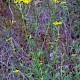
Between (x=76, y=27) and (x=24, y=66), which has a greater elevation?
(x=76, y=27)

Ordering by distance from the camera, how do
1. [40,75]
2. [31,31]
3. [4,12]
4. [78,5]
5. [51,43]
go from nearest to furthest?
[40,75]
[51,43]
[31,31]
[78,5]
[4,12]

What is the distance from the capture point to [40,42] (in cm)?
350

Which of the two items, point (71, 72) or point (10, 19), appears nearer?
point (71, 72)

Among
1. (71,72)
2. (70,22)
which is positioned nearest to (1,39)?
(70,22)

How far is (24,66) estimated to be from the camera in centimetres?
315

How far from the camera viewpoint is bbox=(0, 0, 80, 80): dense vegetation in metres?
3.00

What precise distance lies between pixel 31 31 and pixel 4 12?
0.73 meters

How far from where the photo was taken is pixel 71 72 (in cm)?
296

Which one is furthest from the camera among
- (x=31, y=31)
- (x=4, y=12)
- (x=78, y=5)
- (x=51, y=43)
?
(x=4, y=12)

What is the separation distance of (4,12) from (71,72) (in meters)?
1.64

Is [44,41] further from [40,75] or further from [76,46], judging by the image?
[40,75]

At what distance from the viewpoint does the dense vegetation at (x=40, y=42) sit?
3.00m

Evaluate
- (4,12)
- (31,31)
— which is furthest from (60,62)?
(4,12)

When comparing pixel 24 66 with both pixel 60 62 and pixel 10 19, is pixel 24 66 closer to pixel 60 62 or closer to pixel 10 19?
pixel 60 62
